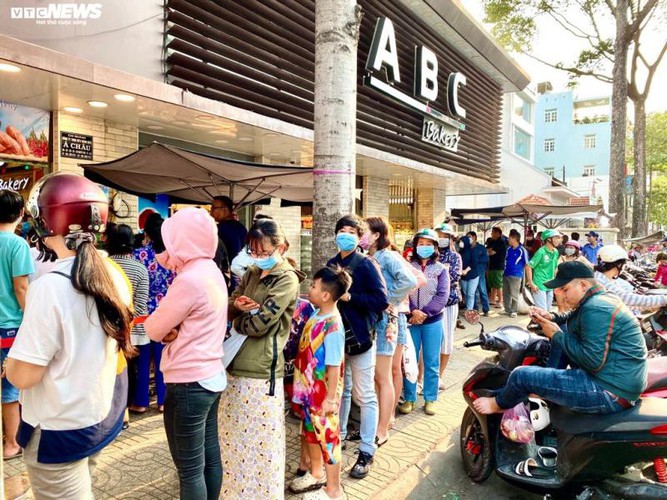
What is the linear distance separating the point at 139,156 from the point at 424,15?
→ 9964 mm

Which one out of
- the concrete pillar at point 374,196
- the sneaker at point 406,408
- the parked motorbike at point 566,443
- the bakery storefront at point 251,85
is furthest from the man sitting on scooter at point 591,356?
the concrete pillar at point 374,196

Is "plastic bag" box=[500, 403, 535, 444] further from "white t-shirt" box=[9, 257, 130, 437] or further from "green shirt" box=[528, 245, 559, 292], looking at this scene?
"green shirt" box=[528, 245, 559, 292]

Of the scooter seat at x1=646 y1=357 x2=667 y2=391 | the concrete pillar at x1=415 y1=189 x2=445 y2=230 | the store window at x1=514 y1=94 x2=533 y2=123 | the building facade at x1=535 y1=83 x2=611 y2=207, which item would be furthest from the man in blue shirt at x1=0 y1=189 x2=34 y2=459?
the building facade at x1=535 y1=83 x2=611 y2=207

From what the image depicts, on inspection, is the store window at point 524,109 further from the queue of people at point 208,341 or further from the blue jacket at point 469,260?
the queue of people at point 208,341

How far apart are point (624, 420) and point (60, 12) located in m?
6.50

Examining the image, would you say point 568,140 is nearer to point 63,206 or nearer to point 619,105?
point 619,105

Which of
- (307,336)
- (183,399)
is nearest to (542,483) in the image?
(307,336)

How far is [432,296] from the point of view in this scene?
196 inches

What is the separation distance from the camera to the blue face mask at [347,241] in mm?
3760

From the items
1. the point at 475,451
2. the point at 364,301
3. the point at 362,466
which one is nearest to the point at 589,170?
the point at 475,451

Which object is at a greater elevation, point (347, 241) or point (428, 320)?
point (347, 241)

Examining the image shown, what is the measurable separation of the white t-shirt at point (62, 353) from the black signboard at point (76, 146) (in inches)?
217

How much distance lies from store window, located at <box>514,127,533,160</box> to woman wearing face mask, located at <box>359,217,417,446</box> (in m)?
33.2

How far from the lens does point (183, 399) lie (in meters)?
2.50
